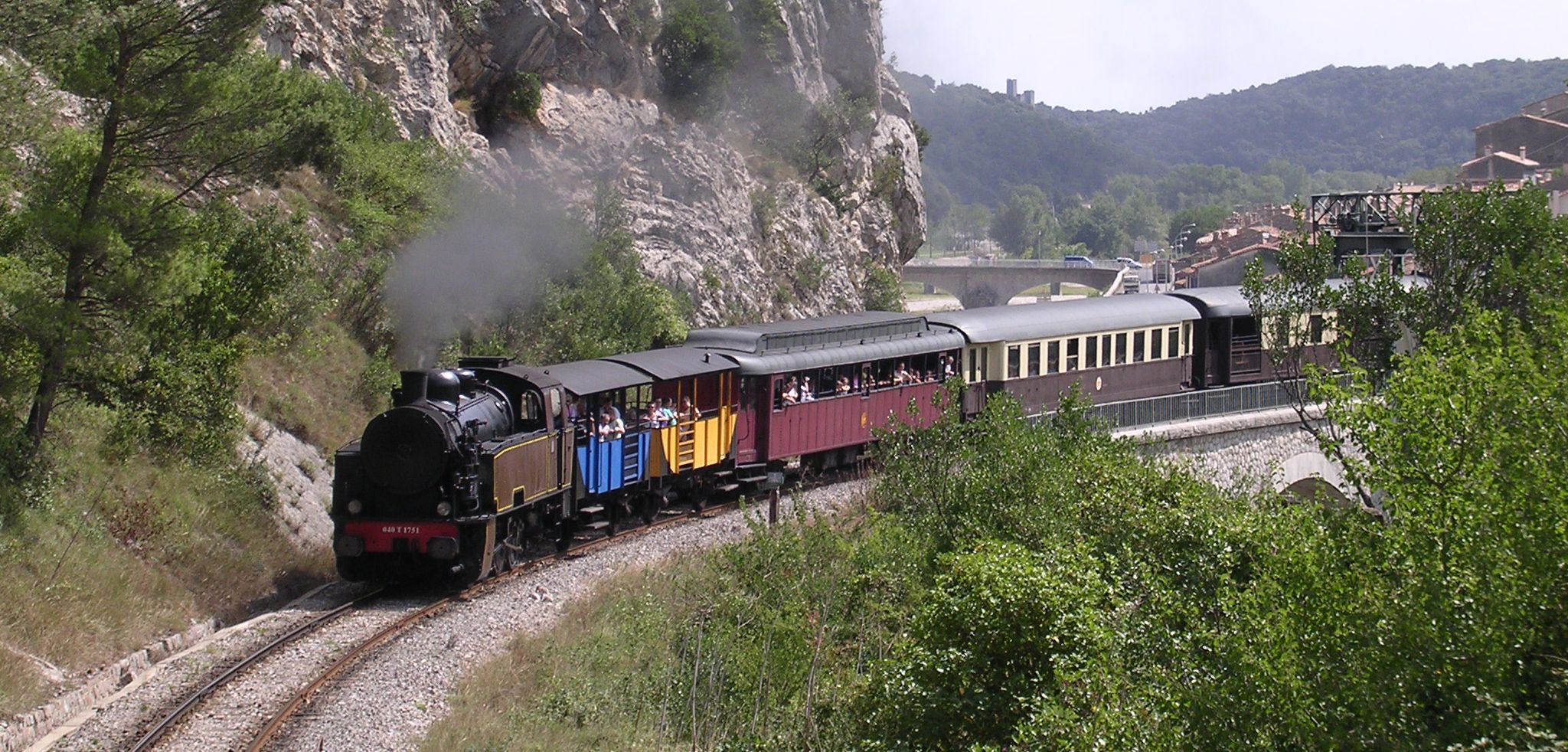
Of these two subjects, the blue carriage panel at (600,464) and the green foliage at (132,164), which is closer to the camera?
the green foliage at (132,164)

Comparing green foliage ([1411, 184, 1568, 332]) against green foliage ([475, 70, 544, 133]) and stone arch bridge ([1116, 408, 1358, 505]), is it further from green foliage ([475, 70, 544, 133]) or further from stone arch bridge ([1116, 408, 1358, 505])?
green foliage ([475, 70, 544, 133])

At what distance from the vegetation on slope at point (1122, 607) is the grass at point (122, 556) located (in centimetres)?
467

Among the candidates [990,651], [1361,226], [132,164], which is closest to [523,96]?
[1361,226]

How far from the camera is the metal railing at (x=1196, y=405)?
31216 millimetres

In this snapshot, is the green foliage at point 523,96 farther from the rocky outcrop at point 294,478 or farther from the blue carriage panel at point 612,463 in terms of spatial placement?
the blue carriage panel at point 612,463

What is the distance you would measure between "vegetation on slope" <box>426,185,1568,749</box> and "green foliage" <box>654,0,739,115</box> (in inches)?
1459

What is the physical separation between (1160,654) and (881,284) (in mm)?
53614

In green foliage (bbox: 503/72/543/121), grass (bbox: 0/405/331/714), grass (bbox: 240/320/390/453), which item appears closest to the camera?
grass (bbox: 0/405/331/714)

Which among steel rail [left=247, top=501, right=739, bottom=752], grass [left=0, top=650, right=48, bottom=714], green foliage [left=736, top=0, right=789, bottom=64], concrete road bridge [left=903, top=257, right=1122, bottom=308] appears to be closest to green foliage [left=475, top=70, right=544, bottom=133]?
green foliage [left=736, top=0, right=789, bottom=64]

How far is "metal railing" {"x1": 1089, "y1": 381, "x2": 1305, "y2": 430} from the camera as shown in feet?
102

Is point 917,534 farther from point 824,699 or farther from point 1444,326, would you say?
point 1444,326

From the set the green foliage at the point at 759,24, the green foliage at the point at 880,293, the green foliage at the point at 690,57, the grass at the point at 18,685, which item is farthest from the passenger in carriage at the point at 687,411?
the green foliage at the point at 759,24

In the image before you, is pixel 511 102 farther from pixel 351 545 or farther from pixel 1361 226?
pixel 351 545

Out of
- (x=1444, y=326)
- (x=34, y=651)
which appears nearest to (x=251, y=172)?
(x=34, y=651)
